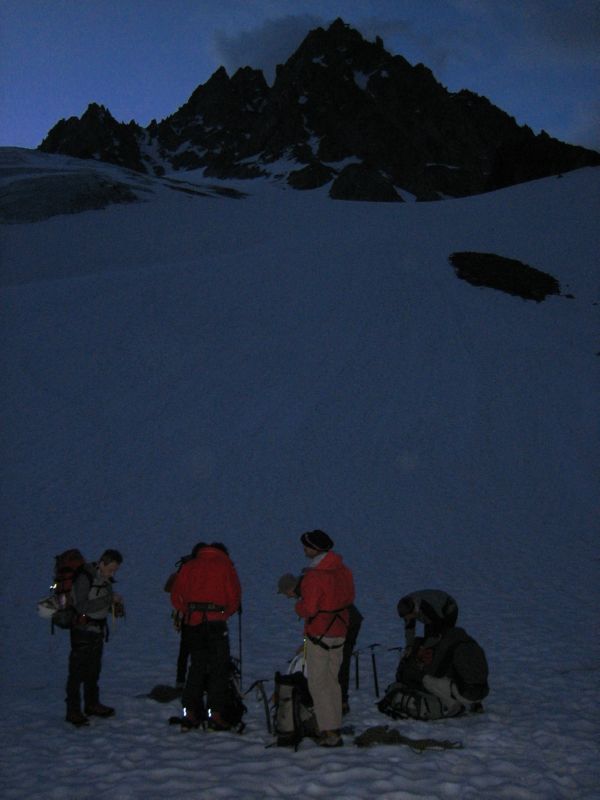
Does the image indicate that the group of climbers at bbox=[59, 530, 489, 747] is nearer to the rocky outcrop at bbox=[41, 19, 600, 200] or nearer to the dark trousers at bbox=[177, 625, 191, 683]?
the dark trousers at bbox=[177, 625, 191, 683]

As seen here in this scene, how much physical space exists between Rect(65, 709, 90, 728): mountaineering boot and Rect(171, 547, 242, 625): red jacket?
130cm

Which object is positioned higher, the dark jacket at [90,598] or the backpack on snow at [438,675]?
the dark jacket at [90,598]

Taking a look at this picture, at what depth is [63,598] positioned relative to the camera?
6.05 meters

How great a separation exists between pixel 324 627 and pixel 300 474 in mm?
10421

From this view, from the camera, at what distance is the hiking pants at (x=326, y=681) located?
18.2 ft

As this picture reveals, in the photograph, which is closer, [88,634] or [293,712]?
[293,712]

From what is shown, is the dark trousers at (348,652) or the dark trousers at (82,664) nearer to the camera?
the dark trousers at (82,664)

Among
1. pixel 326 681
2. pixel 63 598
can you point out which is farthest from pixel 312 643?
pixel 63 598

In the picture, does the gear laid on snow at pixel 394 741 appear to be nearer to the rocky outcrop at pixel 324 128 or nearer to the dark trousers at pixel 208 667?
the dark trousers at pixel 208 667

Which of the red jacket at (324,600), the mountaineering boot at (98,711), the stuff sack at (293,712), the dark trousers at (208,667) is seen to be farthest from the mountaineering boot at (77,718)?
the red jacket at (324,600)

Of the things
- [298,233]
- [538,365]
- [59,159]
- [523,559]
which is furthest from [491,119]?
[523,559]

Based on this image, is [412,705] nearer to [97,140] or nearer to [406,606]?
[406,606]

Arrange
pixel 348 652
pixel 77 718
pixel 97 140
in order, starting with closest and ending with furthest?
pixel 77 718 < pixel 348 652 < pixel 97 140

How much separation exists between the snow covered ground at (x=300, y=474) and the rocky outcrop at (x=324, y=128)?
239 ft
